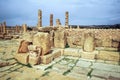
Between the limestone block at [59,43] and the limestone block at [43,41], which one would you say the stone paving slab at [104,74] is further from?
the limestone block at [59,43]

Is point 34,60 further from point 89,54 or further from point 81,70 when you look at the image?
point 89,54

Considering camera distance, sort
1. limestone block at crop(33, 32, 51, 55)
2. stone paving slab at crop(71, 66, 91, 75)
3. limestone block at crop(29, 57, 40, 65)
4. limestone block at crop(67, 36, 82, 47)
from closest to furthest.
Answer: stone paving slab at crop(71, 66, 91, 75) → limestone block at crop(29, 57, 40, 65) → limestone block at crop(33, 32, 51, 55) → limestone block at crop(67, 36, 82, 47)

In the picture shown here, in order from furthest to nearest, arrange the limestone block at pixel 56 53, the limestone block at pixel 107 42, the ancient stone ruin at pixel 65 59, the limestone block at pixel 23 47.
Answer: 1. the limestone block at pixel 107 42
2. the limestone block at pixel 56 53
3. the limestone block at pixel 23 47
4. the ancient stone ruin at pixel 65 59

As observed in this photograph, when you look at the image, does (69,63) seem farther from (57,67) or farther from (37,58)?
(37,58)

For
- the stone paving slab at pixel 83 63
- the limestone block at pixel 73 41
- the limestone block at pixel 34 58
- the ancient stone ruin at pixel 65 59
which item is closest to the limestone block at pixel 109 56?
the ancient stone ruin at pixel 65 59

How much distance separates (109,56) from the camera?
514 cm

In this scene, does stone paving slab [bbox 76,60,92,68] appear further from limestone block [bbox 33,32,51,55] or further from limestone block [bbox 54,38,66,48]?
limestone block [bbox 54,38,66,48]

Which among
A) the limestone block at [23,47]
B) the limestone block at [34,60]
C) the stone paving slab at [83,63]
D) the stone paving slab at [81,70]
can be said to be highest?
the limestone block at [23,47]

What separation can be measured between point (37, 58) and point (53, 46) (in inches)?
85.6

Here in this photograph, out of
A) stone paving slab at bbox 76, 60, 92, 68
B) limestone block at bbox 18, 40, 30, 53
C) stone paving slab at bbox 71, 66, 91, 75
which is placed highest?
limestone block at bbox 18, 40, 30, 53

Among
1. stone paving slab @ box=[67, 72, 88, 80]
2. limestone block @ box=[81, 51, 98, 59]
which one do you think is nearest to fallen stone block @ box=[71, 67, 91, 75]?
stone paving slab @ box=[67, 72, 88, 80]

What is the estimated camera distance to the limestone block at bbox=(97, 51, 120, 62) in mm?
4993

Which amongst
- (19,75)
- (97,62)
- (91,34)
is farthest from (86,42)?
(19,75)

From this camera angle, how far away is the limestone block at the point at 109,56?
4.99 m
